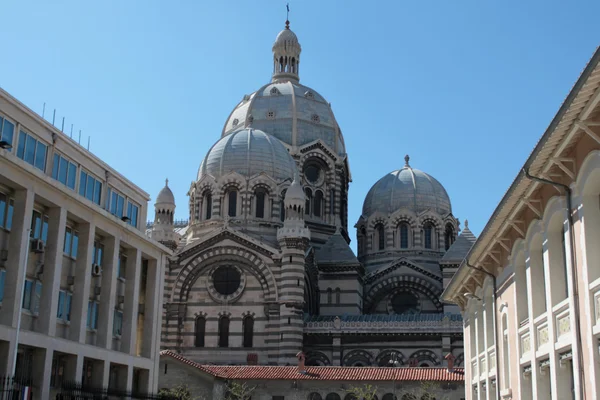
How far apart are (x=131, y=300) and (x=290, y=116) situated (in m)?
36.0

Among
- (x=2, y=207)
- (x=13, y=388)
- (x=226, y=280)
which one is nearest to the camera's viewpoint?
(x=13, y=388)

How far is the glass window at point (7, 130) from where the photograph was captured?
24453mm

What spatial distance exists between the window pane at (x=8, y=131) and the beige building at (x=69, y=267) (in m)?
0.03

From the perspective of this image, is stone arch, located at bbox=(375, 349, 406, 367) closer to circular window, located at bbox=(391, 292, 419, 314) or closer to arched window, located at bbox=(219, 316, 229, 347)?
circular window, located at bbox=(391, 292, 419, 314)

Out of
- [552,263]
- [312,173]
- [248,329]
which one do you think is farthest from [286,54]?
[552,263]

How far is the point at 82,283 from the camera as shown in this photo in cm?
2734

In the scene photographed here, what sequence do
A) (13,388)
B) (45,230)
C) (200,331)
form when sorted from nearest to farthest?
(13,388), (45,230), (200,331)

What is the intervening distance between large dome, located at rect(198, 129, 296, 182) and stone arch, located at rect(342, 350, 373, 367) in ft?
44.4

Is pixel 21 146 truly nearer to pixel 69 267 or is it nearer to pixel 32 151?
pixel 32 151

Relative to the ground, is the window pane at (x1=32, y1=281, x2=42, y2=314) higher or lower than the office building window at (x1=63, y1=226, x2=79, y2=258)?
lower

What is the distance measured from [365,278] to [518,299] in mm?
41997

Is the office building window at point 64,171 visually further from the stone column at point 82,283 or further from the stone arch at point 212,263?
the stone arch at point 212,263

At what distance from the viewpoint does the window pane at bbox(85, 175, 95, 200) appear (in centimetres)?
2948

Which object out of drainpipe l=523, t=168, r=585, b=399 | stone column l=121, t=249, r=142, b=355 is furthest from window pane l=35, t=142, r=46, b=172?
drainpipe l=523, t=168, r=585, b=399
